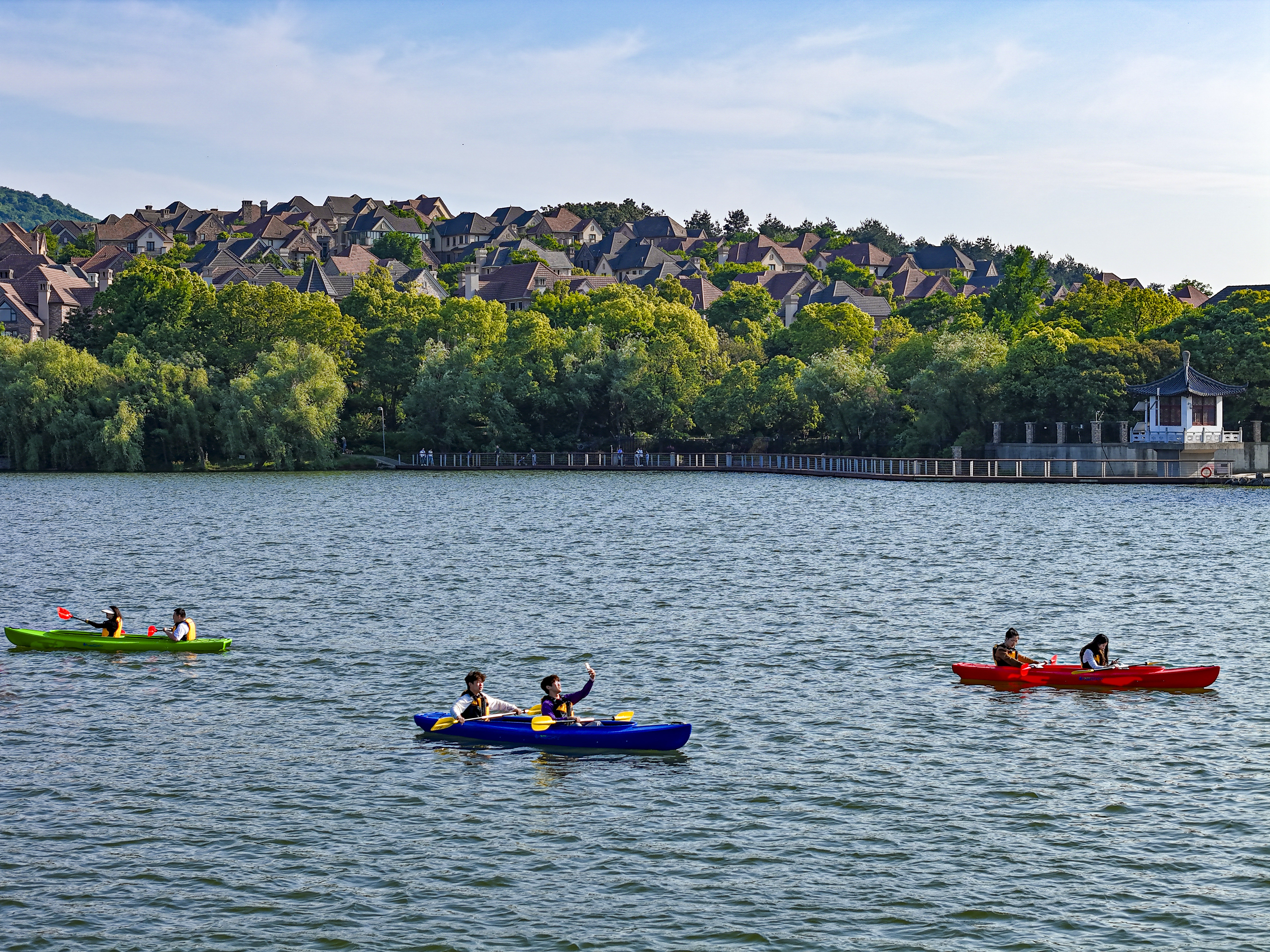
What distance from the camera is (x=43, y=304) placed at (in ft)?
553

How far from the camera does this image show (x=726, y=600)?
150 feet

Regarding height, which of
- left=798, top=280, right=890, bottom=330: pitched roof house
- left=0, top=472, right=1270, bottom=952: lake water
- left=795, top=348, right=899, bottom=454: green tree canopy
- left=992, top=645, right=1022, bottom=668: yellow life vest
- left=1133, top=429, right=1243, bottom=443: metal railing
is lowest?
left=0, top=472, right=1270, bottom=952: lake water

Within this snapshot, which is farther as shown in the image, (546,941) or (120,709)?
(120,709)

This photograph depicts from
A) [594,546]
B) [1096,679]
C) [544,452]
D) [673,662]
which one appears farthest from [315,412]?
[1096,679]

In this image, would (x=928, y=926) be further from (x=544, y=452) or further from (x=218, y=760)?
(x=544, y=452)

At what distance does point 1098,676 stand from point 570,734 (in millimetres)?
12281

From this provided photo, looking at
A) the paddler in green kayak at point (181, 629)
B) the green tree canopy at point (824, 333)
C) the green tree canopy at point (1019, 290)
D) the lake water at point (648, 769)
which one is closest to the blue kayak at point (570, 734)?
the lake water at point (648, 769)

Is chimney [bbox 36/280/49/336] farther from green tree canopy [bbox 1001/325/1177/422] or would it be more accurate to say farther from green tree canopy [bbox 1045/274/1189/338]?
green tree canopy [bbox 1001/325/1177/422]

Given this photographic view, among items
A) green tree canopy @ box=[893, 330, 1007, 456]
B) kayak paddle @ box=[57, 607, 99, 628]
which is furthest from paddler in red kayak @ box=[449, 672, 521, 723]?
green tree canopy @ box=[893, 330, 1007, 456]

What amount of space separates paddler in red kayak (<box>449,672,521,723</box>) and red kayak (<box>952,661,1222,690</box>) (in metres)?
11.0

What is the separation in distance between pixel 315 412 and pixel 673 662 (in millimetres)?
82558

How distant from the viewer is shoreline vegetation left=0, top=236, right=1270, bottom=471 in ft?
341

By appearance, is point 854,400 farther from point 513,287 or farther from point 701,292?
point 513,287

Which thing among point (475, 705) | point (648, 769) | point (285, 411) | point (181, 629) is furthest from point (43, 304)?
point (648, 769)
